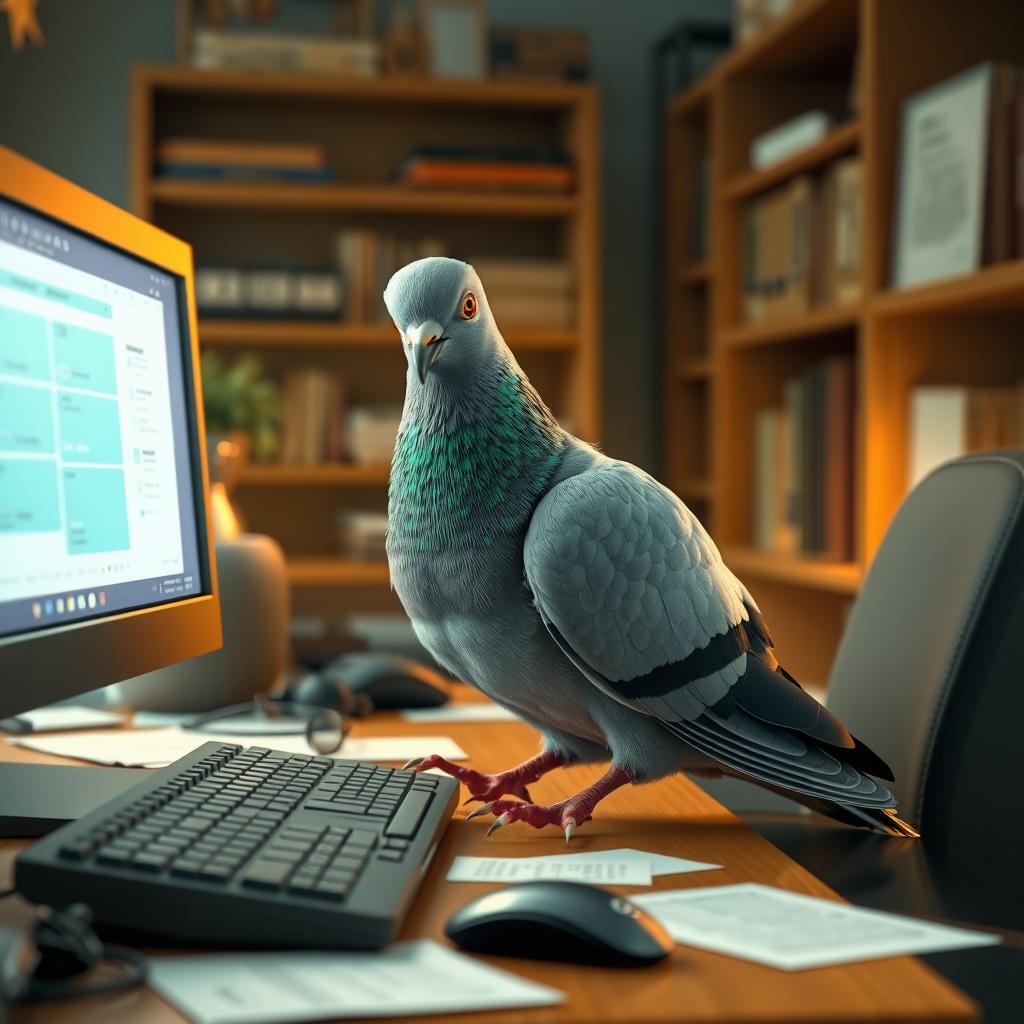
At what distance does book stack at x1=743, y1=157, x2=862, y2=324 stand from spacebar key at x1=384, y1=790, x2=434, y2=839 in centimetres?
188

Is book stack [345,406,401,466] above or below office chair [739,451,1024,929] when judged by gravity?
above

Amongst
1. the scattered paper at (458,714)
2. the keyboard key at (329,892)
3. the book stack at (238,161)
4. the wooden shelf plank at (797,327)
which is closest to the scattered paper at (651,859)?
the keyboard key at (329,892)

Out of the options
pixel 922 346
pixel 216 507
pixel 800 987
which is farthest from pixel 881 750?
pixel 922 346

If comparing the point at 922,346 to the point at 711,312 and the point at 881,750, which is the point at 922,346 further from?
the point at 881,750

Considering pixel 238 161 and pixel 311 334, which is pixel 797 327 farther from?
pixel 238 161

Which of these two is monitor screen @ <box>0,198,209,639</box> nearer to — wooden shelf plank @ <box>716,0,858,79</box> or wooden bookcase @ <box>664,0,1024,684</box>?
wooden bookcase @ <box>664,0,1024,684</box>

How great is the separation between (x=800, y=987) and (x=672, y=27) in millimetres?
3540

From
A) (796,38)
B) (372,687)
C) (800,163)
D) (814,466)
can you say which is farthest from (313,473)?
(372,687)

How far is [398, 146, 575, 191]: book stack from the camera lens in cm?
321

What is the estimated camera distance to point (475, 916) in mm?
587

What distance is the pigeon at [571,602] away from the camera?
2.71 feet

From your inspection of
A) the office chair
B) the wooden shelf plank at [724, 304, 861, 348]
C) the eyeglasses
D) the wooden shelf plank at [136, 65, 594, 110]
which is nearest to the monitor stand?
the eyeglasses

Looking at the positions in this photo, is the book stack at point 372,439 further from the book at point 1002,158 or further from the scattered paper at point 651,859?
the scattered paper at point 651,859

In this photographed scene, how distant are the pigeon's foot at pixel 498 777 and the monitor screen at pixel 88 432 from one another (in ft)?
0.84
